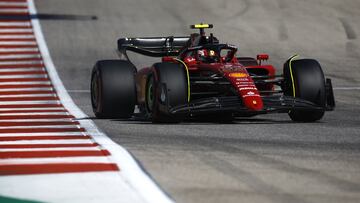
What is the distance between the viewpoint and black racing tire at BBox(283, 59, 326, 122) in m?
12.9

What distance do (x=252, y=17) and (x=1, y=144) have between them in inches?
839

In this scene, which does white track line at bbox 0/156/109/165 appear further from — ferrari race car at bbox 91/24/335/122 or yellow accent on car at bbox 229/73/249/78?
yellow accent on car at bbox 229/73/249/78

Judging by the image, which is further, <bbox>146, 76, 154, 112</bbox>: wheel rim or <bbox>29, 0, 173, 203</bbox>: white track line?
<bbox>146, 76, 154, 112</bbox>: wheel rim

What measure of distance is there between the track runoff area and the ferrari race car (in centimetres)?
71

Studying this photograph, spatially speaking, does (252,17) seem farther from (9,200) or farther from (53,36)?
(9,200)

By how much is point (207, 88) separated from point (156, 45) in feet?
7.45

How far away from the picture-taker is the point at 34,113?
14648mm

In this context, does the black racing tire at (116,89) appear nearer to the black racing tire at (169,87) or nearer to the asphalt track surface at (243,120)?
the asphalt track surface at (243,120)

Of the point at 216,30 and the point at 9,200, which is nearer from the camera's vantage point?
the point at 9,200

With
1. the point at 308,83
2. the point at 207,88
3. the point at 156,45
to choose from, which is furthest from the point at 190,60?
the point at 156,45

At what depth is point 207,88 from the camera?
13398 millimetres

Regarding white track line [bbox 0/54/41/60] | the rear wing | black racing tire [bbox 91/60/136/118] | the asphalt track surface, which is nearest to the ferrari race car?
black racing tire [bbox 91/60/136/118]

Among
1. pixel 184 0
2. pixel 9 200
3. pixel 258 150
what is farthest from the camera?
pixel 184 0

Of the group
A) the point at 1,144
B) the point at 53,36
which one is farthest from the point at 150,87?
the point at 53,36
